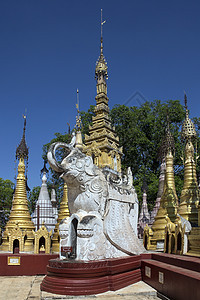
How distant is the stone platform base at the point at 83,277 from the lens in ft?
25.2

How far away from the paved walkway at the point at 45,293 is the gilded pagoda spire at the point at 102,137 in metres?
11.6

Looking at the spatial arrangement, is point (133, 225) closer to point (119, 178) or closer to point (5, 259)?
point (119, 178)

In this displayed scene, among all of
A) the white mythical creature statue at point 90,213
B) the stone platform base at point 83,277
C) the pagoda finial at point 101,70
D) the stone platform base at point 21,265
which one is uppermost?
the pagoda finial at point 101,70

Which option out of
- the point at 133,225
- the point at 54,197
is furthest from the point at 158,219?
the point at 54,197

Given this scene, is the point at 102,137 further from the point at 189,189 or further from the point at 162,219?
the point at 189,189

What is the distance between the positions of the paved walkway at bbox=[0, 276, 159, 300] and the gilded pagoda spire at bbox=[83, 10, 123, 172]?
11.6 metres

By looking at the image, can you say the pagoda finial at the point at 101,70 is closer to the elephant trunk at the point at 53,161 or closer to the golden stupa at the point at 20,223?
the golden stupa at the point at 20,223

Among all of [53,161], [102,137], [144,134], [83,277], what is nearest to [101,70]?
[102,137]

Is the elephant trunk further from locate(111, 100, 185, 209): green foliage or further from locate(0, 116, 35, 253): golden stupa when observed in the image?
locate(111, 100, 185, 209): green foliage

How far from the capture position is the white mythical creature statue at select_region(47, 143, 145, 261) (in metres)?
8.62

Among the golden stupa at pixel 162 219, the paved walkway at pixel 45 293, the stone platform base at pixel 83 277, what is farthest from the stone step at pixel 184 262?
the golden stupa at pixel 162 219

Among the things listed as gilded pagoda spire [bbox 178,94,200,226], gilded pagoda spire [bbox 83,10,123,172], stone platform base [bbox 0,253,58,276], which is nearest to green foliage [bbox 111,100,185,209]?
gilded pagoda spire [bbox 83,10,123,172]

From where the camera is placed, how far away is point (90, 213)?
29.9ft

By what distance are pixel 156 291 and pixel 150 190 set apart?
2149cm
